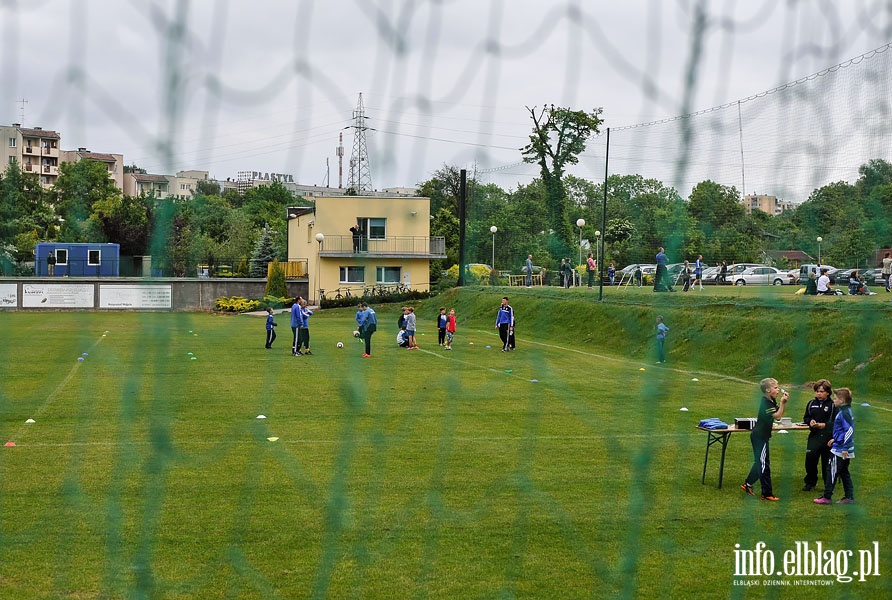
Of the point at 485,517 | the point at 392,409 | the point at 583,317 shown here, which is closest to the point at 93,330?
the point at 583,317

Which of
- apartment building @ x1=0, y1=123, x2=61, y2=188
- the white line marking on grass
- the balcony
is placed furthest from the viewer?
the white line marking on grass

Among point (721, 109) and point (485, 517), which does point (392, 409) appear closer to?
point (485, 517)

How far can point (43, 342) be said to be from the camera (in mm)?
29594

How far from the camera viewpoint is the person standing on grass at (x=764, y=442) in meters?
9.66

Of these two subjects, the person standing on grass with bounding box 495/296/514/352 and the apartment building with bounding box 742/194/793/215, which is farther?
the person standing on grass with bounding box 495/296/514/352

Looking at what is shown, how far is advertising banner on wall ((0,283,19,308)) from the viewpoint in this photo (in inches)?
1861

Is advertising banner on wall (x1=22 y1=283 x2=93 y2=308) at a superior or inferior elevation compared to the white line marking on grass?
superior

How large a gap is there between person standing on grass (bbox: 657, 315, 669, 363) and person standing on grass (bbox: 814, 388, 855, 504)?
46.1 feet

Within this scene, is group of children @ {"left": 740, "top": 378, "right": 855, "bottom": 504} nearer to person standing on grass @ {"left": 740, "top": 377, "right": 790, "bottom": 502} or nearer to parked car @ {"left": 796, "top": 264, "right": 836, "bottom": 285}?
person standing on grass @ {"left": 740, "top": 377, "right": 790, "bottom": 502}

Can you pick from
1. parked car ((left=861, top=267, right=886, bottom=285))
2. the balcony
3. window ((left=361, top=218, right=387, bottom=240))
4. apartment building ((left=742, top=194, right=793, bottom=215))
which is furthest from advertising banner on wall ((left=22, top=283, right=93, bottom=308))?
window ((left=361, top=218, right=387, bottom=240))

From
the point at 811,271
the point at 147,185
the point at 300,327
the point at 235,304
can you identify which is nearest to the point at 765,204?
the point at 147,185

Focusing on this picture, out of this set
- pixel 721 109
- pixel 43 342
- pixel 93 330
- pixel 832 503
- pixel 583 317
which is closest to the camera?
pixel 721 109

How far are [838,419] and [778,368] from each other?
1227 cm

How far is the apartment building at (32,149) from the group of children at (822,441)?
794 centimetres
